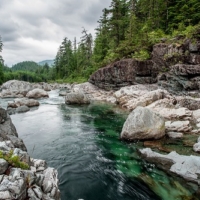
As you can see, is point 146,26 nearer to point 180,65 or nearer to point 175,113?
point 180,65

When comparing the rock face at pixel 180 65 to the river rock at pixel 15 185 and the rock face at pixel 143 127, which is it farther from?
the river rock at pixel 15 185

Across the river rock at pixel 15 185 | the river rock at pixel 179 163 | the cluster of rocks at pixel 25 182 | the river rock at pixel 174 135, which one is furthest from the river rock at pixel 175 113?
the river rock at pixel 15 185

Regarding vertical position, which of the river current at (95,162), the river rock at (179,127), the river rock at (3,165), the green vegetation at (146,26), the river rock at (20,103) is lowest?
the river current at (95,162)

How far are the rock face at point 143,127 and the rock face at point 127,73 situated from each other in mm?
14674

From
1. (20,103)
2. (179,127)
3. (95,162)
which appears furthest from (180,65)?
(20,103)

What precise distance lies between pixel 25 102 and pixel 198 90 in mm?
19147

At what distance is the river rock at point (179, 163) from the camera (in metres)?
7.79

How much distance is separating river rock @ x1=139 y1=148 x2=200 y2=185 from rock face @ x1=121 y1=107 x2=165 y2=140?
1.99 meters

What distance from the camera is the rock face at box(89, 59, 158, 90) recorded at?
2634 cm

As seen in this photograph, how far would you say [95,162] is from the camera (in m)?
9.55

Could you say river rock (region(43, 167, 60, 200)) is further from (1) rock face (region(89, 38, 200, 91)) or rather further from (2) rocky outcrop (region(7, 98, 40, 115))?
(1) rock face (region(89, 38, 200, 91))

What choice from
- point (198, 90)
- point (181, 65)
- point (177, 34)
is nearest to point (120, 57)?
point (177, 34)

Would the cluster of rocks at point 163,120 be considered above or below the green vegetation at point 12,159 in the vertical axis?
below

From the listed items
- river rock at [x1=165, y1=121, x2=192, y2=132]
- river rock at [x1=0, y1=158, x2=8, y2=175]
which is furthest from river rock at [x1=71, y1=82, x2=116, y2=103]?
river rock at [x1=0, y1=158, x2=8, y2=175]
